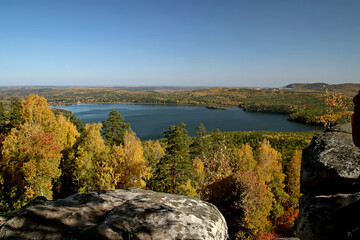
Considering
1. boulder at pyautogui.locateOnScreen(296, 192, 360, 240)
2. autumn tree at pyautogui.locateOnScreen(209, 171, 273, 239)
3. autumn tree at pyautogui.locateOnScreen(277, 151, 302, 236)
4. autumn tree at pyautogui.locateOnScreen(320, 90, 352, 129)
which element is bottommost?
autumn tree at pyautogui.locateOnScreen(277, 151, 302, 236)

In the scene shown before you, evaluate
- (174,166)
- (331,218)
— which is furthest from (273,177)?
(331,218)

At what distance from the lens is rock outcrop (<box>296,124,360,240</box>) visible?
4.04 metres

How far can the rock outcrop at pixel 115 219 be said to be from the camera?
4711 millimetres

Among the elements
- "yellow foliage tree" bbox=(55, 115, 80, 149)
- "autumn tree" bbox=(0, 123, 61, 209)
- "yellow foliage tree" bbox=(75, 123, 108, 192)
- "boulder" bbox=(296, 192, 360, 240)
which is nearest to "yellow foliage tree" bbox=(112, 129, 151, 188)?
"yellow foliage tree" bbox=(75, 123, 108, 192)

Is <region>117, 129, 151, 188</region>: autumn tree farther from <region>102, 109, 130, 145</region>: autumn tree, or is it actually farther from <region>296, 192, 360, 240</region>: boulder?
<region>296, 192, 360, 240</region>: boulder

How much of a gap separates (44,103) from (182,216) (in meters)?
25.2

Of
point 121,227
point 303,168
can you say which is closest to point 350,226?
point 303,168

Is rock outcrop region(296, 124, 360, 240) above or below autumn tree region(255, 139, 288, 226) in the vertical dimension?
above

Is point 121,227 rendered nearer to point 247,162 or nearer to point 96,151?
point 96,151

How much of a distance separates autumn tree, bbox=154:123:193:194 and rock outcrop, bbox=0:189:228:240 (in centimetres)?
1615

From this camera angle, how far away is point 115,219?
5.30 metres

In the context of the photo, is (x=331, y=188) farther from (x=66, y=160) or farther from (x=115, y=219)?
(x=66, y=160)

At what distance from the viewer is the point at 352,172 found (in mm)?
5895

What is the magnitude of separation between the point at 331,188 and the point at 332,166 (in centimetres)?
73
